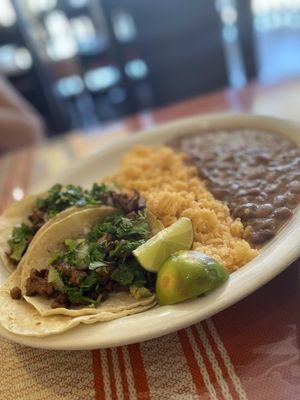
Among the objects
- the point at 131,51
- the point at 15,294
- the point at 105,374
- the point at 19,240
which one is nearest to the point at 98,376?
the point at 105,374

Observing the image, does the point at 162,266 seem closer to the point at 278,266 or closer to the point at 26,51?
the point at 278,266

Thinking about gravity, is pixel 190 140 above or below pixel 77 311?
below

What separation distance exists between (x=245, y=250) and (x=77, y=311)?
0.46 meters

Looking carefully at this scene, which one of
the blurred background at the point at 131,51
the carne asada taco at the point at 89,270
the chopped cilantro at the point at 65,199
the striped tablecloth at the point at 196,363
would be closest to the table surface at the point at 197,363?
the striped tablecloth at the point at 196,363

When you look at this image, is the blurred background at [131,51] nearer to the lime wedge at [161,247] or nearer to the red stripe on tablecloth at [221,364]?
the lime wedge at [161,247]

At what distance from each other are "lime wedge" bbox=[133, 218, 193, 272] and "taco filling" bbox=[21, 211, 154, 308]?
0.05 meters

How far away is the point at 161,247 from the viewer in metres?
1.05

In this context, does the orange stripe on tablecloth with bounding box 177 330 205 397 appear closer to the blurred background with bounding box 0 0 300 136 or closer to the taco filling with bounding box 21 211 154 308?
the taco filling with bounding box 21 211 154 308

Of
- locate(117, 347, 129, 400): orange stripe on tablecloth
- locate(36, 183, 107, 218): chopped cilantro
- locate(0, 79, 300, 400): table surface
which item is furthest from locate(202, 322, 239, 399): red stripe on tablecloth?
locate(36, 183, 107, 218): chopped cilantro

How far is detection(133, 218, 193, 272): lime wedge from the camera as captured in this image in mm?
1046

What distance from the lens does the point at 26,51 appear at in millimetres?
4996

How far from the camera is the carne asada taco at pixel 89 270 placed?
1.06 m

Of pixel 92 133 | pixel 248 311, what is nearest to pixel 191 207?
pixel 248 311

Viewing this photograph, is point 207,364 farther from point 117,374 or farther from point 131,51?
point 131,51
